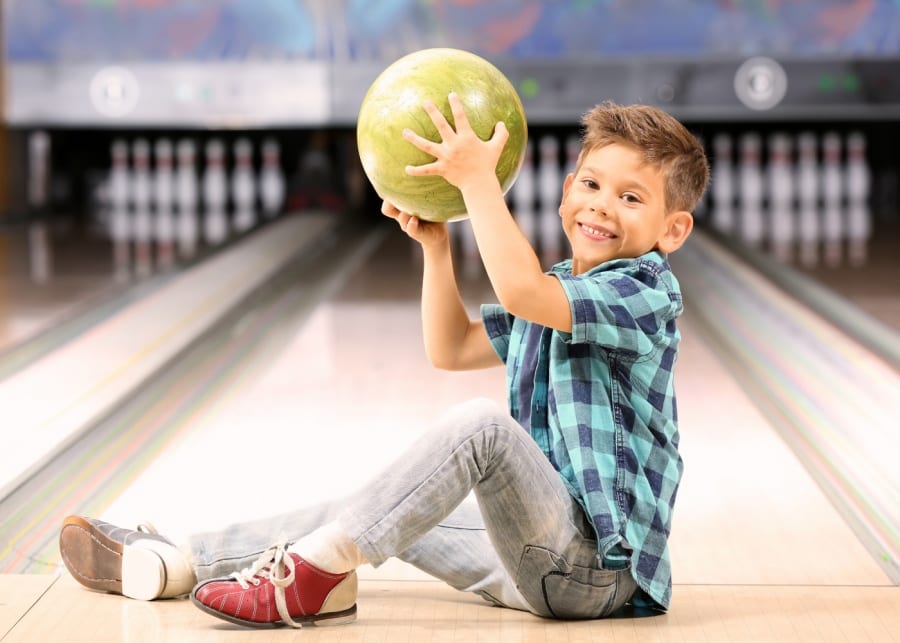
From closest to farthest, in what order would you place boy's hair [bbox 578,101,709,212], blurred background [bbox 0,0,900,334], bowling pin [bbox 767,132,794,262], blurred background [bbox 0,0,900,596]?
boy's hair [bbox 578,101,709,212] → blurred background [bbox 0,0,900,596] → blurred background [bbox 0,0,900,334] → bowling pin [bbox 767,132,794,262]

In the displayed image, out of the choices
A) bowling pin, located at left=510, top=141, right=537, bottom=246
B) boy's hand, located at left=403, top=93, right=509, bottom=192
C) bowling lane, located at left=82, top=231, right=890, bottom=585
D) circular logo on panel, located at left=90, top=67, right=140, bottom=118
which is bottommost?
bowling lane, located at left=82, top=231, right=890, bottom=585

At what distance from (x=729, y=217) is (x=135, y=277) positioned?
302 cm

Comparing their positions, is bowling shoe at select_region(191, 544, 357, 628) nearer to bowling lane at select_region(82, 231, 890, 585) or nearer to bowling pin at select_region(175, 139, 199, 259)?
bowling lane at select_region(82, 231, 890, 585)

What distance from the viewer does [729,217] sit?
21.4 feet

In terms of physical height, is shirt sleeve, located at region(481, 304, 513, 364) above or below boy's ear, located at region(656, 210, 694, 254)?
below

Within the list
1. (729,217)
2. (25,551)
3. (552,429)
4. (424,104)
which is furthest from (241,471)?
(729,217)

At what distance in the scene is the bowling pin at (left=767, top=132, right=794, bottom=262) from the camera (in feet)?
20.6

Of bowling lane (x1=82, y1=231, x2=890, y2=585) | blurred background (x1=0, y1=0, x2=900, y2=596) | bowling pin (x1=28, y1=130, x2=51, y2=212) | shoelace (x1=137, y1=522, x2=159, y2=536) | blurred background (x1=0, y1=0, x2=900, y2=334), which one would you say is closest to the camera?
shoelace (x1=137, y1=522, x2=159, y2=536)

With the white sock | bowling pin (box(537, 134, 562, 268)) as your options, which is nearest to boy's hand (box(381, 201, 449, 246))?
the white sock

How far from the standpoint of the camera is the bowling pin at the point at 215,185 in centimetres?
673

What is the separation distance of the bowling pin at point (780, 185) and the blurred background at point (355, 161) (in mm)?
15

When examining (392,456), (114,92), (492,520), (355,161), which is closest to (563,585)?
(492,520)

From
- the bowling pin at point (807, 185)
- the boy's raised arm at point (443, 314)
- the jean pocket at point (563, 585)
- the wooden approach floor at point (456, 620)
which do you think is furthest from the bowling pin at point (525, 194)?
the jean pocket at point (563, 585)

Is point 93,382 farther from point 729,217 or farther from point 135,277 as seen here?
point 729,217
